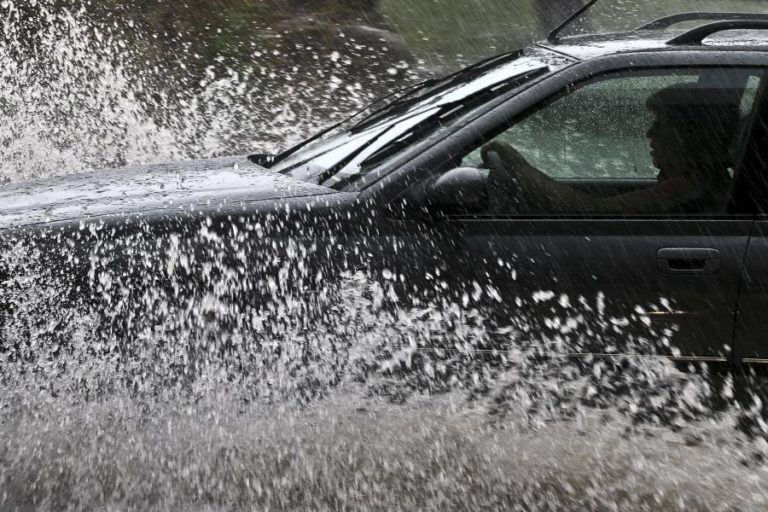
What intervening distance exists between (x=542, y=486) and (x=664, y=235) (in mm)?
995

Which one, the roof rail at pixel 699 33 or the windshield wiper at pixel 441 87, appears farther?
the windshield wiper at pixel 441 87

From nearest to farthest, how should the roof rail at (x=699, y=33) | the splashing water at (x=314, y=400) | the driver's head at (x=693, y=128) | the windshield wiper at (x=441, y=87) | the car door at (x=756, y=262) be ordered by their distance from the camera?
1. the splashing water at (x=314, y=400)
2. the car door at (x=756, y=262)
3. the driver's head at (x=693, y=128)
4. the roof rail at (x=699, y=33)
5. the windshield wiper at (x=441, y=87)

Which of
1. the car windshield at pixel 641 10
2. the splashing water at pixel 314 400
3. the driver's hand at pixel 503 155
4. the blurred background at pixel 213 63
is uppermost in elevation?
the driver's hand at pixel 503 155

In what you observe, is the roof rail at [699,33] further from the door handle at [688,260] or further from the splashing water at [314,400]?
the splashing water at [314,400]

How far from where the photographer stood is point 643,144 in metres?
4.12

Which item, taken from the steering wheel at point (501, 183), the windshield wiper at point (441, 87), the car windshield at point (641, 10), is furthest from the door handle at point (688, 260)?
the car windshield at point (641, 10)

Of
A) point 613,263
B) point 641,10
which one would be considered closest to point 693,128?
point 613,263

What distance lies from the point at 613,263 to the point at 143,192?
179 cm

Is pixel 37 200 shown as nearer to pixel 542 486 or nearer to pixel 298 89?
pixel 542 486

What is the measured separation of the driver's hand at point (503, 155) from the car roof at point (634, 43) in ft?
1.43

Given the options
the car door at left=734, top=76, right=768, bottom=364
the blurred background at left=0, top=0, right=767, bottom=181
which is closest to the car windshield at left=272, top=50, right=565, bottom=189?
the car door at left=734, top=76, right=768, bottom=364

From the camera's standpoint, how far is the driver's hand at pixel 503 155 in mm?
3918

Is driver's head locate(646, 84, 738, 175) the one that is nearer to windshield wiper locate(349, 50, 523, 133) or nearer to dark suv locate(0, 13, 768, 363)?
dark suv locate(0, 13, 768, 363)

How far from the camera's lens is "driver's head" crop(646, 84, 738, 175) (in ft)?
12.7
